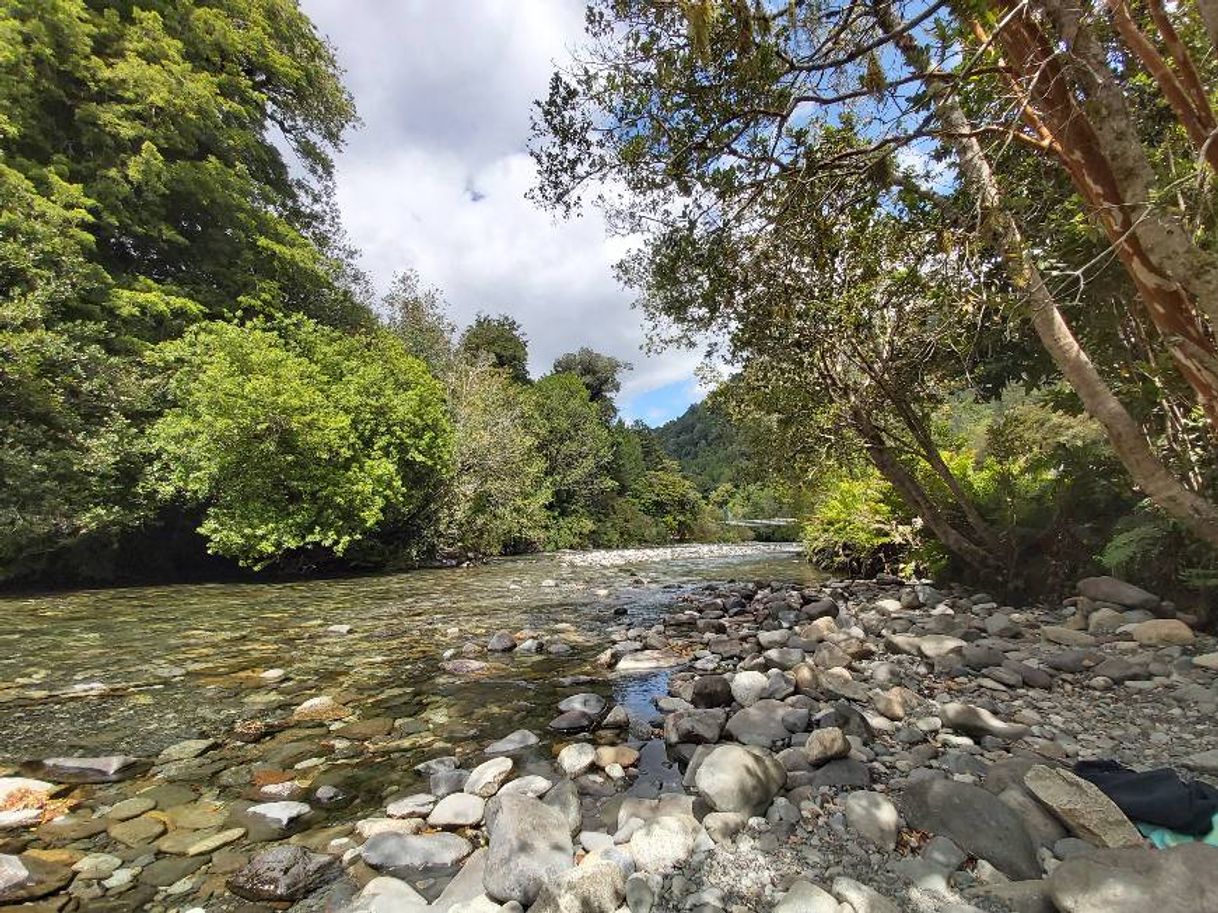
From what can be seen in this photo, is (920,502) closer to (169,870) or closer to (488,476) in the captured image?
(169,870)

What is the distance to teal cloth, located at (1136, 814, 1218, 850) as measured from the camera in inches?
95.2

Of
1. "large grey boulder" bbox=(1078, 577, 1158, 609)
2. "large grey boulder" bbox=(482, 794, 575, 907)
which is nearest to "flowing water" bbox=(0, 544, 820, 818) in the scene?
"large grey boulder" bbox=(482, 794, 575, 907)

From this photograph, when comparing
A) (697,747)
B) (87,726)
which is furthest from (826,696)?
(87,726)

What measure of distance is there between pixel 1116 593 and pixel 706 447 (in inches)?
4067

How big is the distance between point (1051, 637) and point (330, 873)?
663 cm

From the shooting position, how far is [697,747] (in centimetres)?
384

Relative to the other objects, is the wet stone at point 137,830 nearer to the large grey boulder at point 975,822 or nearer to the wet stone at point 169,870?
the wet stone at point 169,870

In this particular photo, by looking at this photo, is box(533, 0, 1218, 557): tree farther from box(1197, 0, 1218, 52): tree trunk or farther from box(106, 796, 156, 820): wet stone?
box(106, 796, 156, 820): wet stone

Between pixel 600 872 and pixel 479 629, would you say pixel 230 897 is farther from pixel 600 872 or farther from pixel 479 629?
pixel 479 629

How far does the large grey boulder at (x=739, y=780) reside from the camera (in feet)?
9.80

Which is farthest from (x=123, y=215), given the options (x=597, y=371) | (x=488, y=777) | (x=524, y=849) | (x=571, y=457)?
(x=597, y=371)

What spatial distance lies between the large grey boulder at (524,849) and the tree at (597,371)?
4830 cm

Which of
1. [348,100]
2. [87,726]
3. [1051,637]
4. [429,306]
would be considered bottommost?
[1051,637]

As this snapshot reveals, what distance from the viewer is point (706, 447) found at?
109125mm
